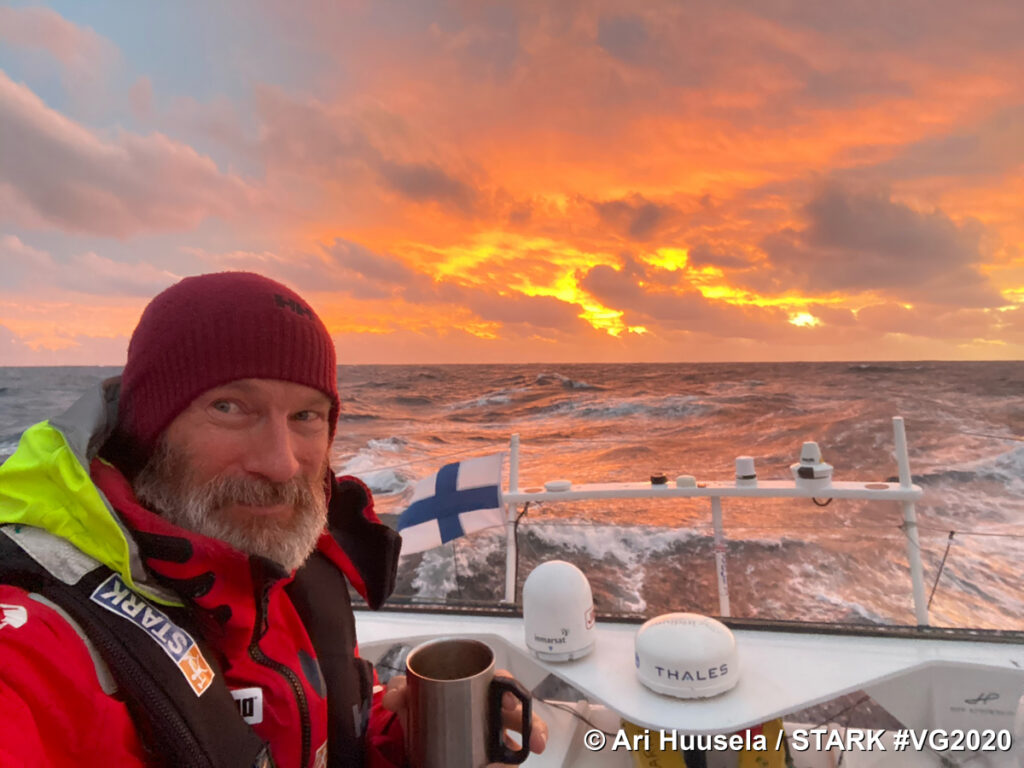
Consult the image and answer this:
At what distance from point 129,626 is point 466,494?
8.81ft

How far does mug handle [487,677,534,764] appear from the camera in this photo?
110 cm

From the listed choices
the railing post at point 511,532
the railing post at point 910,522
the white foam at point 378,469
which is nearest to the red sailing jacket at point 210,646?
the railing post at point 511,532

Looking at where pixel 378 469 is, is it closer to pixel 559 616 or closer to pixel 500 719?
pixel 559 616

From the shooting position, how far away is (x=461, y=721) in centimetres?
107

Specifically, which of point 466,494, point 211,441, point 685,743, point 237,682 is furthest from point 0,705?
point 466,494

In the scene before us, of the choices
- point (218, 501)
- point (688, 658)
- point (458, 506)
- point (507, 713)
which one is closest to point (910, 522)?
point (688, 658)


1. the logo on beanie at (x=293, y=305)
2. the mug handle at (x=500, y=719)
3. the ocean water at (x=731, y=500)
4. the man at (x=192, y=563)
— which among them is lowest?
the ocean water at (x=731, y=500)

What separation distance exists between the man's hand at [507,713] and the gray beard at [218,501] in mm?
401

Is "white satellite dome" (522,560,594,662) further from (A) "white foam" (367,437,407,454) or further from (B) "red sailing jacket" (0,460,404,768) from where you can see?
(A) "white foam" (367,437,407,454)

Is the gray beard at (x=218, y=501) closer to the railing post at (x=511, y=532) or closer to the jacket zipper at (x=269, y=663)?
the jacket zipper at (x=269, y=663)

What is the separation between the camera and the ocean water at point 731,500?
799 centimetres

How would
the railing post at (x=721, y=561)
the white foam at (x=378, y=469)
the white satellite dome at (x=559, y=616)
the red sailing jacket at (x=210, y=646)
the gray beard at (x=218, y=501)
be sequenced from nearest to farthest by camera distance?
the red sailing jacket at (x=210, y=646)
the gray beard at (x=218, y=501)
the white satellite dome at (x=559, y=616)
the railing post at (x=721, y=561)
the white foam at (x=378, y=469)

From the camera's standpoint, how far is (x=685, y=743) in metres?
2.13

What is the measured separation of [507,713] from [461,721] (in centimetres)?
25
